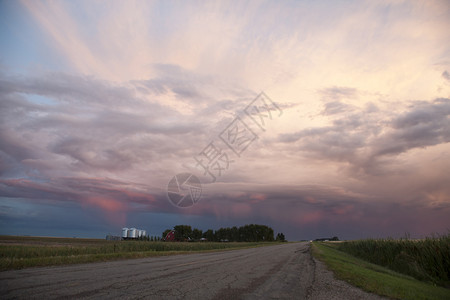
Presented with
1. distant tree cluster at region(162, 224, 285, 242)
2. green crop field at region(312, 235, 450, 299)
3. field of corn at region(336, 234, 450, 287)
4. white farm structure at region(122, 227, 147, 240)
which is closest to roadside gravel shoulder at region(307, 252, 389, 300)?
green crop field at region(312, 235, 450, 299)

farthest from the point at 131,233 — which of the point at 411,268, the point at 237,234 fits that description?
the point at 411,268

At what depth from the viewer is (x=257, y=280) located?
10398 mm

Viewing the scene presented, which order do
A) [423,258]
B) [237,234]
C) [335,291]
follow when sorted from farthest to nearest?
[237,234]
[423,258]
[335,291]

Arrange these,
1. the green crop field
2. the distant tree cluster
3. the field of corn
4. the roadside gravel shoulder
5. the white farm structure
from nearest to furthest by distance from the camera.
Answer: the roadside gravel shoulder, the green crop field, the field of corn, the white farm structure, the distant tree cluster

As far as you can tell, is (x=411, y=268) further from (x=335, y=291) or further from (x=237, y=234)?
(x=237, y=234)

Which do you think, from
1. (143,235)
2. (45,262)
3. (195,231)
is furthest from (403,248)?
(195,231)

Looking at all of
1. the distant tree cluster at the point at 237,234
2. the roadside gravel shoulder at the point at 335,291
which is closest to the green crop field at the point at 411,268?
the roadside gravel shoulder at the point at 335,291

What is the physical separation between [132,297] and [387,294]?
765 cm

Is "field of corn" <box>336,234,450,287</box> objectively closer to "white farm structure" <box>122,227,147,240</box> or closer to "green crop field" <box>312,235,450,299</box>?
"green crop field" <box>312,235,450,299</box>

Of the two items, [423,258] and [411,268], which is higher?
[423,258]

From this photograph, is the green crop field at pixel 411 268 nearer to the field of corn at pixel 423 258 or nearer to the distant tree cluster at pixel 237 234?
the field of corn at pixel 423 258

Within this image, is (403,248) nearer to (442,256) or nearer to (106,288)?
(442,256)

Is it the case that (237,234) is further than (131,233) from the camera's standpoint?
Yes

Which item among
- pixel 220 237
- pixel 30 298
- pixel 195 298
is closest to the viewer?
pixel 30 298
